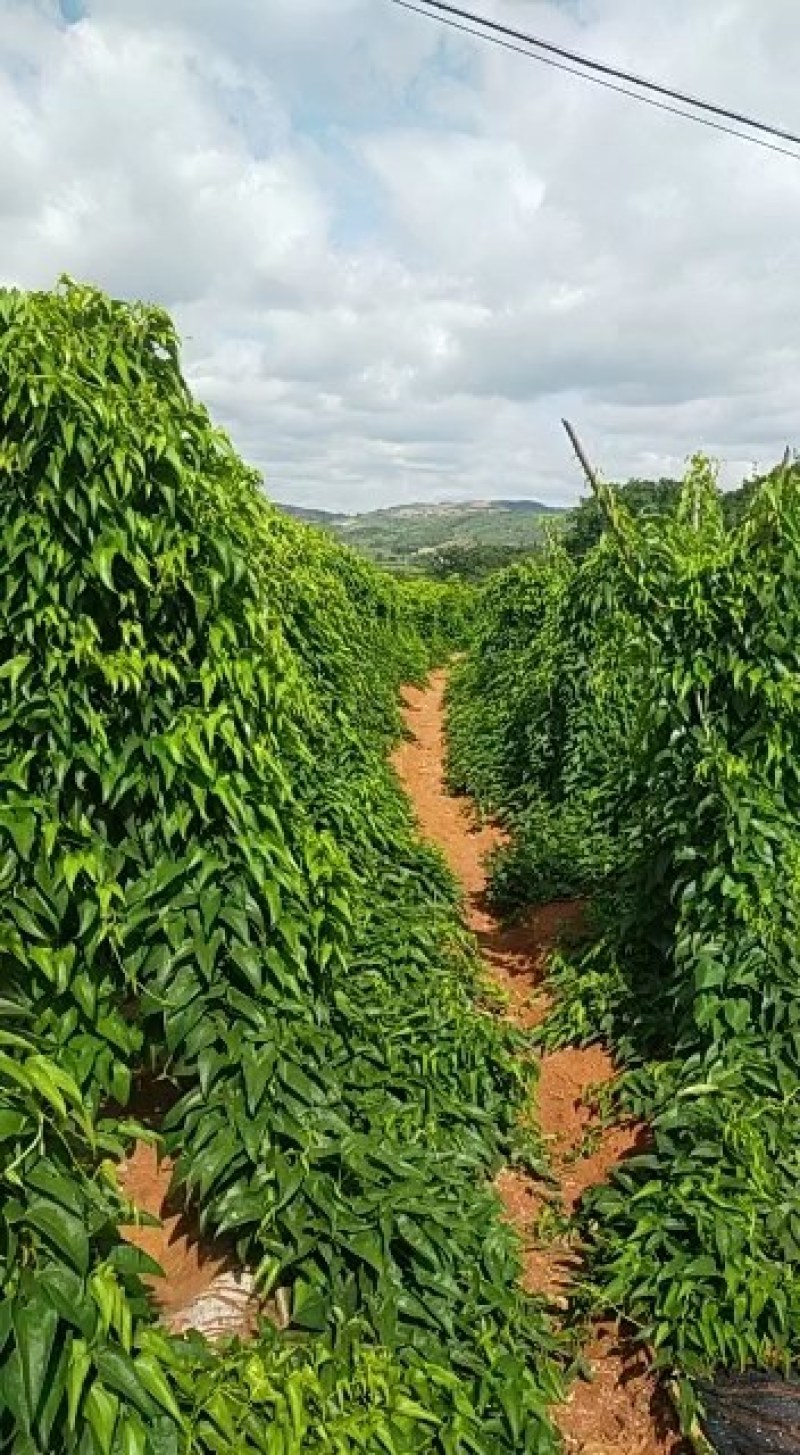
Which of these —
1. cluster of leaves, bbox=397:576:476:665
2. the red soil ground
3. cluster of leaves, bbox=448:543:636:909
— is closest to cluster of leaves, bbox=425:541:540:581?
cluster of leaves, bbox=397:576:476:665

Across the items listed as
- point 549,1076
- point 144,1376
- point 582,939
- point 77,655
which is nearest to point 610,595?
point 582,939

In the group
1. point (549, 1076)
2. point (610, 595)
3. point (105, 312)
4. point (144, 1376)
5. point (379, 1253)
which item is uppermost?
point (105, 312)

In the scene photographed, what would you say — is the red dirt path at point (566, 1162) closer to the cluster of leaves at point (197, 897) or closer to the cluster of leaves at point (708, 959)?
the cluster of leaves at point (708, 959)

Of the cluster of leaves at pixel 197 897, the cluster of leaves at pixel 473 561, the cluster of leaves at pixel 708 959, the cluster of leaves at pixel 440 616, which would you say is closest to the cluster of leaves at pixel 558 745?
the cluster of leaves at pixel 708 959

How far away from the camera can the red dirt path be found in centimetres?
A: 334

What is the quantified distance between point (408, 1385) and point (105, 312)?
131 inches

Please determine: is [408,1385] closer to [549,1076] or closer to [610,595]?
[549,1076]

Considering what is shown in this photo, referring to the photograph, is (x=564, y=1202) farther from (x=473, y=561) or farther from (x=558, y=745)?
(x=473, y=561)

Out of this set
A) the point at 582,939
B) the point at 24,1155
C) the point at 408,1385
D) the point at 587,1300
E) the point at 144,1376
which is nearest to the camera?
the point at 24,1155

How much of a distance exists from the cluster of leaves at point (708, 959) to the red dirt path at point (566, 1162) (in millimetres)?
147

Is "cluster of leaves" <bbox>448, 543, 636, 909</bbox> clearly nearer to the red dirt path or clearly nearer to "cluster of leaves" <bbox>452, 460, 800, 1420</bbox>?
the red dirt path

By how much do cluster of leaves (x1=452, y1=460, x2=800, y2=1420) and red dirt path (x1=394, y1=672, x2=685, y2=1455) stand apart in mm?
147

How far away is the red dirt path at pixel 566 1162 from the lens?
11.0ft

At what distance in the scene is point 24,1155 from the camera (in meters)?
1.72
